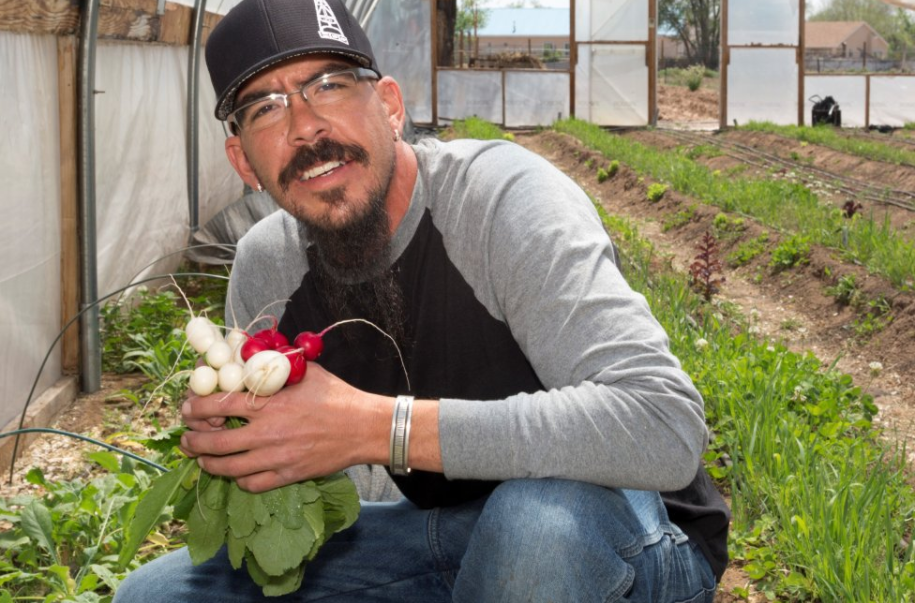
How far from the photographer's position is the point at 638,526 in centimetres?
162

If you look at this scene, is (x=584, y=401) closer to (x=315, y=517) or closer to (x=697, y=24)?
(x=315, y=517)

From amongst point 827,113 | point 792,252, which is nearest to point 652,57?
point 827,113

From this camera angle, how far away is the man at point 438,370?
5.06ft

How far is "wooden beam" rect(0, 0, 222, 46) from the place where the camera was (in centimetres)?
356

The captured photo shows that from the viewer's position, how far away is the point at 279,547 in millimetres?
1633

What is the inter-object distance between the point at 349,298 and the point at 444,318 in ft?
0.68

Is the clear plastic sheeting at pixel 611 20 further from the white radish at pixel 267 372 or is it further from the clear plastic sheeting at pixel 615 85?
the white radish at pixel 267 372

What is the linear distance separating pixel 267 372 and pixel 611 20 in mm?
15048

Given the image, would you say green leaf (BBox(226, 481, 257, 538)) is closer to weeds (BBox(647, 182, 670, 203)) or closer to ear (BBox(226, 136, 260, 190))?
ear (BBox(226, 136, 260, 190))

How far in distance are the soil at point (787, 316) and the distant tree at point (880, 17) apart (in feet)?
157

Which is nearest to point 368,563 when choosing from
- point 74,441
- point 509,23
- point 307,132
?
point 307,132

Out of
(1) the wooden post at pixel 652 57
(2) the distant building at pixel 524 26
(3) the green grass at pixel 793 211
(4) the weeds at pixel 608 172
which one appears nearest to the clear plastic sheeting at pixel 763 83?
(1) the wooden post at pixel 652 57

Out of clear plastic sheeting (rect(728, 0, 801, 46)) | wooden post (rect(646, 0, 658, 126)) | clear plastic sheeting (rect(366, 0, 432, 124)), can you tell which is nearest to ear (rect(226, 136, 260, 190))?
clear plastic sheeting (rect(366, 0, 432, 124))

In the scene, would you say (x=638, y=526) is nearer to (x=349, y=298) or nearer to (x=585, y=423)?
(x=585, y=423)
